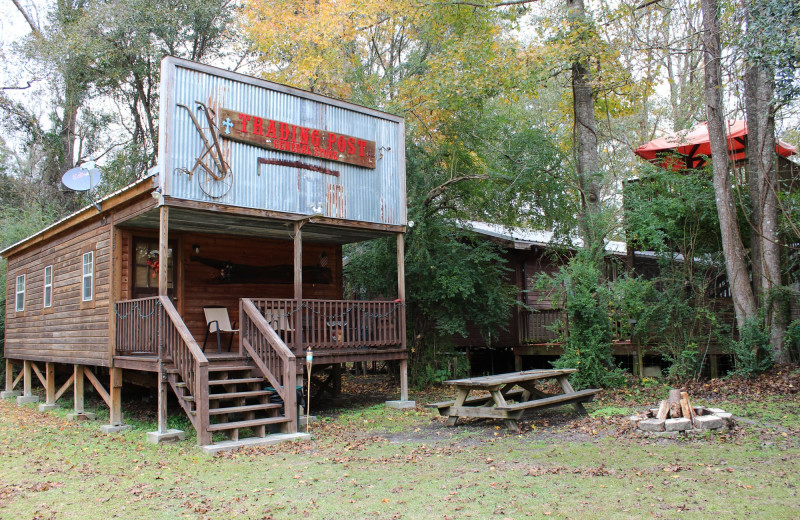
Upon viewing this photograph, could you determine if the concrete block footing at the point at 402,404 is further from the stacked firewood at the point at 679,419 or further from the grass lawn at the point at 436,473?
the stacked firewood at the point at 679,419

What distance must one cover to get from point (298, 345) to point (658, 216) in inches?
304

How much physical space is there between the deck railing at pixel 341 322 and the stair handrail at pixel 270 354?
1.19 feet

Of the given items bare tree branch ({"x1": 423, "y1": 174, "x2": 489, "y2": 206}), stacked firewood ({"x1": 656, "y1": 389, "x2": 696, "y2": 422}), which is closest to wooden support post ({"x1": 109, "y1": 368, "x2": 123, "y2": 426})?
bare tree branch ({"x1": 423, "y1": 174, "x2": 489, "y2": 206})

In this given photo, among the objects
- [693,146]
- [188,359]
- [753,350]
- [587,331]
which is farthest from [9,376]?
[693,146]

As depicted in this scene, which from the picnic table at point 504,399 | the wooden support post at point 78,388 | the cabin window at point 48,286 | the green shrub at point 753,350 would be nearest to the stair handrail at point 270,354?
the picnic table at point 504,399

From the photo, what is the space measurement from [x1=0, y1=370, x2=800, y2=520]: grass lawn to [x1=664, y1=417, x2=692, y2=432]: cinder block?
Result: 0.26m

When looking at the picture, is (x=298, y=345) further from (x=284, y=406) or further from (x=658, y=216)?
(x=658, y=216)

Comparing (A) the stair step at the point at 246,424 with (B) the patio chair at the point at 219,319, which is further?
(B) the patio chair at the point at 219,319

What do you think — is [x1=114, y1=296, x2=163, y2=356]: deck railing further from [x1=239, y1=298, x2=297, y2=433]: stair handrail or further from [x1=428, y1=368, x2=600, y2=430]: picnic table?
[x1=428, y1=368, x2=600, y2=430]: picnic table

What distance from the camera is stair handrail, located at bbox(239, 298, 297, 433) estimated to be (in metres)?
9.01

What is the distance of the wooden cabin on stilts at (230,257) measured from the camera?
9219mm

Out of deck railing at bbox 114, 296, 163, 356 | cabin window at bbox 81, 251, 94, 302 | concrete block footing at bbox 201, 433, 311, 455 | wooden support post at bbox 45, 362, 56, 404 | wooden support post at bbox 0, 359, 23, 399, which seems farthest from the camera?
wooden support post at bbox 0, 359, 23, 399

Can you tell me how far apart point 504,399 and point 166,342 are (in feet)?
15.9

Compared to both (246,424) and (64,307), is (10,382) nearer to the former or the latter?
(64,307)
